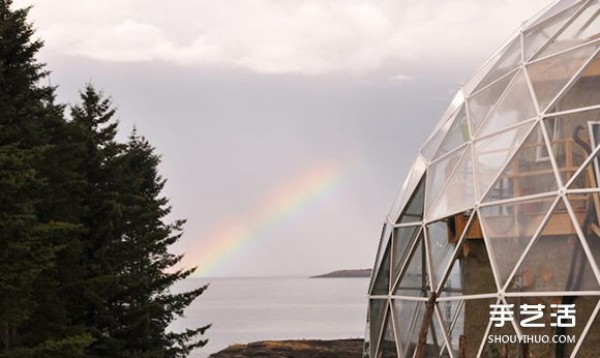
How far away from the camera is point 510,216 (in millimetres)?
13773

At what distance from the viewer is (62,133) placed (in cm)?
2700

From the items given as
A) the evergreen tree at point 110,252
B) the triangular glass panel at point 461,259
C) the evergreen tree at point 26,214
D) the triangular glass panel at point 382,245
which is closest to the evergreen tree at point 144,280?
the evergreen tree at point 110,252

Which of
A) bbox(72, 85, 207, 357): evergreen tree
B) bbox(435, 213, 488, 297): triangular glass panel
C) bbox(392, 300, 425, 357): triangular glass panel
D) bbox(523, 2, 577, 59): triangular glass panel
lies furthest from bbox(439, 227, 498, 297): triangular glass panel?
bbox(72, 85, 207, 357): evergreen tree

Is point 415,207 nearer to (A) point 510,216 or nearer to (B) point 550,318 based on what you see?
(A) point 510,216

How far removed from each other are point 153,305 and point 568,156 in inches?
739

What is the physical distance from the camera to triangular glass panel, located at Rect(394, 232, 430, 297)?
15.3 m

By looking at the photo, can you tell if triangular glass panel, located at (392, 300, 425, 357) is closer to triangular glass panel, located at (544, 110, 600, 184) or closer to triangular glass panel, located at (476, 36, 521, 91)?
triangular glass panel, located at (544, 110, 600, 184)

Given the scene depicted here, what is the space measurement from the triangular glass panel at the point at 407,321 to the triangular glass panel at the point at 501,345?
67.8 inches

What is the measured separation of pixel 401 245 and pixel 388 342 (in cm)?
170

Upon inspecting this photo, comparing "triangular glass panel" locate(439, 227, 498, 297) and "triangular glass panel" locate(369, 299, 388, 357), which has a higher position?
"triangular glass panel" locate(439, 227, 498, 297)

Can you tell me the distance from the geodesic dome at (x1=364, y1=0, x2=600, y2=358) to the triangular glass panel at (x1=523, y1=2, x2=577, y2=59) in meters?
0.03

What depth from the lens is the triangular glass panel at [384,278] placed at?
1677 cm

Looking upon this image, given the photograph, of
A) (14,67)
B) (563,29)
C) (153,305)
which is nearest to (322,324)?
(153,305)

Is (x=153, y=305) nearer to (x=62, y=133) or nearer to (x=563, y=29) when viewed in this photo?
(x=62, y=133)
